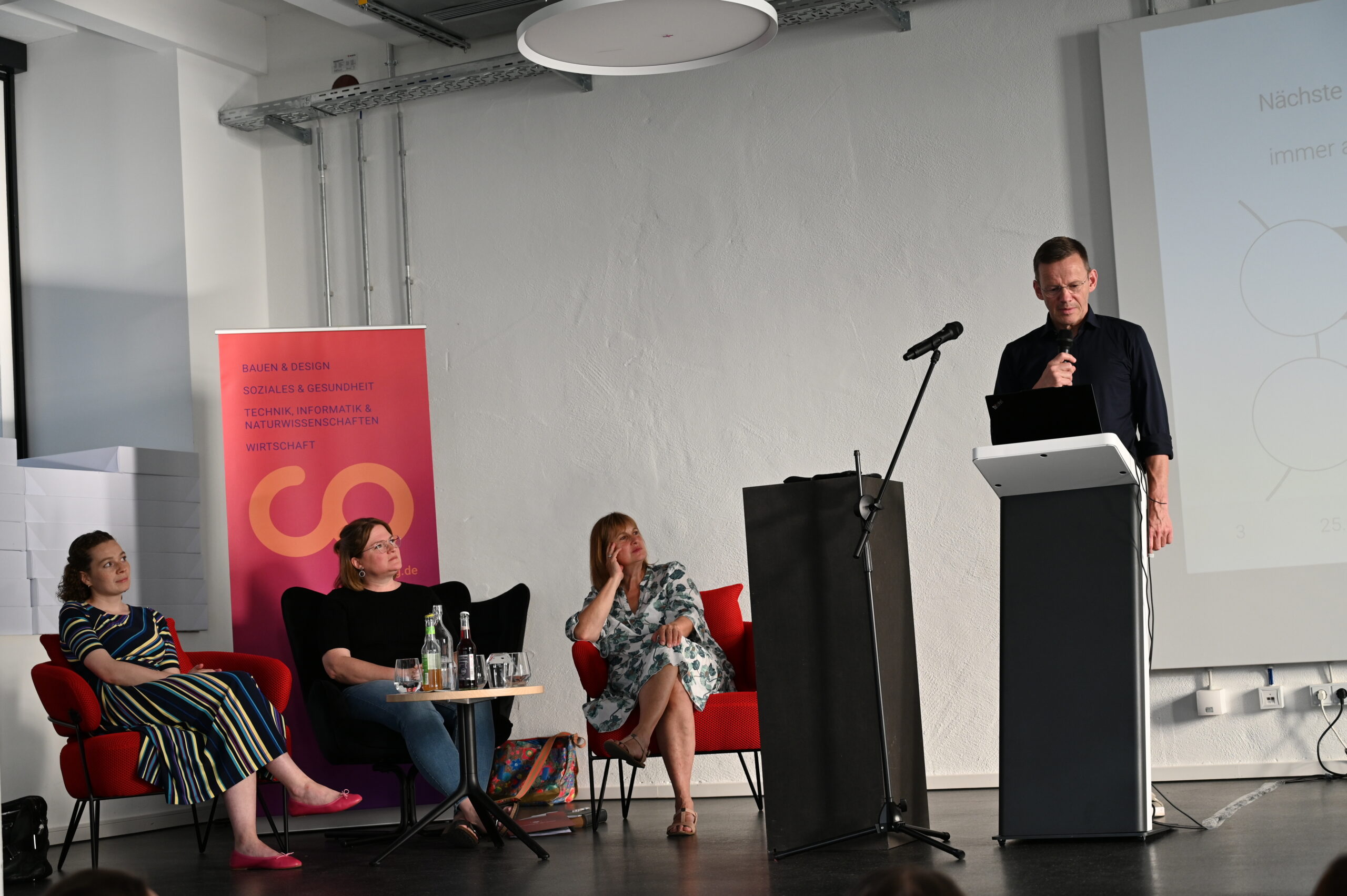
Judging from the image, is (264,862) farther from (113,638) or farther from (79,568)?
(79,568)

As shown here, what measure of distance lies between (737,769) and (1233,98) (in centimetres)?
332

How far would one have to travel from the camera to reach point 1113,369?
3764mm

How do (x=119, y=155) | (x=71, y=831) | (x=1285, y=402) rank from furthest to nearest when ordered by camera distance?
1. (x=119, y=155)
2. (x=1285, y=402)
3. (x=71, y=831)

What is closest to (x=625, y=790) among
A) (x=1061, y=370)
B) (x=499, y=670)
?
(x=499, y=670)

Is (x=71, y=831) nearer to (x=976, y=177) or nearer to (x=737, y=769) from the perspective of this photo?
(x=737, y=769)

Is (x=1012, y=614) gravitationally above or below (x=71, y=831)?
above

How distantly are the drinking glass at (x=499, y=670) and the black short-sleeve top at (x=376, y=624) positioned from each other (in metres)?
0.70

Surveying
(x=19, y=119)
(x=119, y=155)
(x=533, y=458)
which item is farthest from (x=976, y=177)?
(x=19, y=119)

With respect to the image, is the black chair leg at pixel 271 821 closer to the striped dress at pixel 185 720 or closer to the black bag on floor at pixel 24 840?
the striped dress at pixel 185 720

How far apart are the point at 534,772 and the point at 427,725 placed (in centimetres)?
84

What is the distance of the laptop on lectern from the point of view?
10.7 feet

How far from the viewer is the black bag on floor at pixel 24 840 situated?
431 centimetres

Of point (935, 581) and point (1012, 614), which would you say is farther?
point (935, 581)

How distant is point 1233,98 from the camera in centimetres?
514
